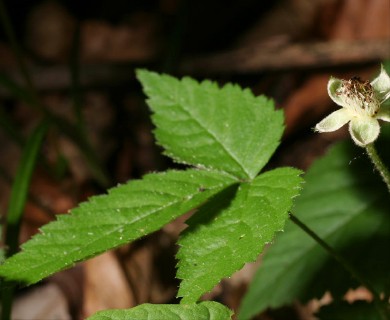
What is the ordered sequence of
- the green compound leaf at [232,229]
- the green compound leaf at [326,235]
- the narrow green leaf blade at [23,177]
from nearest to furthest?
the green compound leaf at [232,229], the green compound leaf at [326,235], the narrow green leaf blade at [23,177]

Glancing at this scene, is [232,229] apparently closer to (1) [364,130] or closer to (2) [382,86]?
(1) [364,130]

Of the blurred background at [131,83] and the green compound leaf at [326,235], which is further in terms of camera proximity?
the blurred background at [131,83]

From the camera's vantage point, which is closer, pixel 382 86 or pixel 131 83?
pixel 382 86

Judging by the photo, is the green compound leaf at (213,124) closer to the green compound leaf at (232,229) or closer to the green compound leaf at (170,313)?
the green compound leaf at (232,229)

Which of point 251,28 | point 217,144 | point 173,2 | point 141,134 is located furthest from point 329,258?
point 173,2

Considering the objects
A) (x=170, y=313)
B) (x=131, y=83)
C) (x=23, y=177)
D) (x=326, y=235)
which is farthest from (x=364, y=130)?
(x=131, y=83)

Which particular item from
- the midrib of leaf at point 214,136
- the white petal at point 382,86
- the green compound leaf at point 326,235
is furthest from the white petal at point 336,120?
the green compound leaf at point 326,235

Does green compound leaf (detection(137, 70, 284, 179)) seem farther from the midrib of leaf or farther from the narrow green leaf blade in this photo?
the narrow green leaf blade
